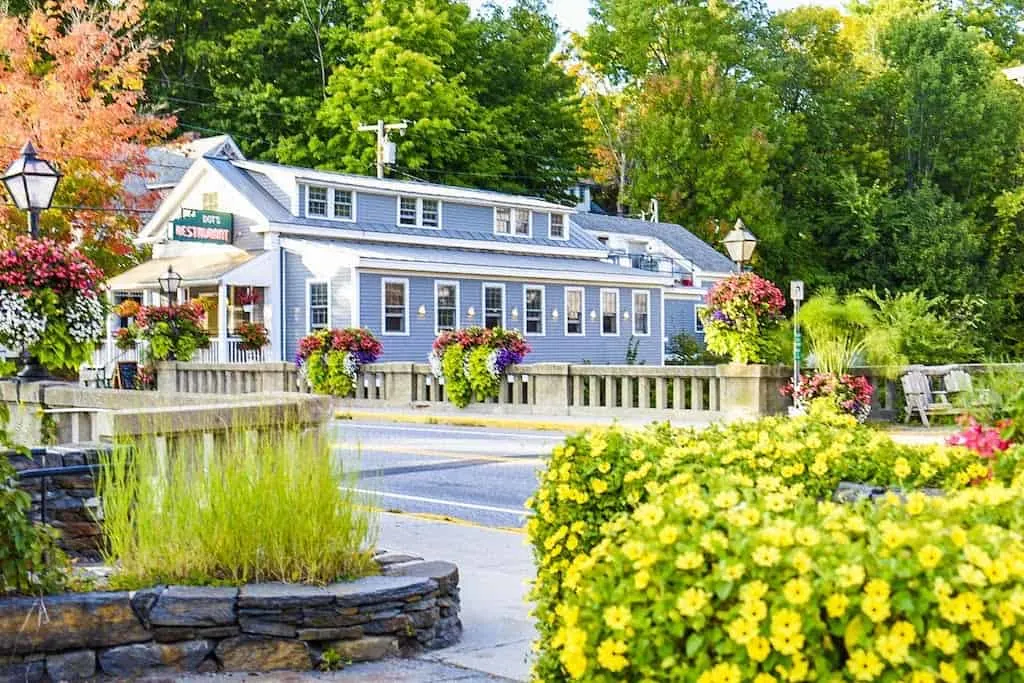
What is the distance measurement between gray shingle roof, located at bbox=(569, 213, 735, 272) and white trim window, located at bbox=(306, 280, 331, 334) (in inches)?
601

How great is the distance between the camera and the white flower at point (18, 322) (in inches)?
450

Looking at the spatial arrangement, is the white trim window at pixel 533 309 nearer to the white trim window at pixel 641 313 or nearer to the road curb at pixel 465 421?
the white trim window at pixel 641 313

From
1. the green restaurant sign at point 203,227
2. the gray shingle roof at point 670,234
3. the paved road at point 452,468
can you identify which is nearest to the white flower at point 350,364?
the paved road at point 452,468

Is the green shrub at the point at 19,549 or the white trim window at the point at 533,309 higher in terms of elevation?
the white trim window at the point at 533,309

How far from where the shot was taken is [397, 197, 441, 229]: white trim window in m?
38.3

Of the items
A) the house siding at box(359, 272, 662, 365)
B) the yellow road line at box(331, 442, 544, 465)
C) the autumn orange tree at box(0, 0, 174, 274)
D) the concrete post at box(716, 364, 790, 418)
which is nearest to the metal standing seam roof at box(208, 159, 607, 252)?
the house siding at box(359, 272, 662, 365)

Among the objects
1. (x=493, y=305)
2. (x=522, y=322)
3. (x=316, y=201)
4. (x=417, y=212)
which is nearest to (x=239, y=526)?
(x=316, y=201)

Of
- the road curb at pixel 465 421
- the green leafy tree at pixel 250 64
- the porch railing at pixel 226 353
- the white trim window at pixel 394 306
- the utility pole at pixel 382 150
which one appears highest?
the green leafy tree at pixel 250 64

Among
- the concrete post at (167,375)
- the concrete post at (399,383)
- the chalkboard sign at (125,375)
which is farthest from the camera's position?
the chalkboard sign at (125,375)

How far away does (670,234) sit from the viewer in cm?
5141

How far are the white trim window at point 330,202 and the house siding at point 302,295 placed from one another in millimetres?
2161

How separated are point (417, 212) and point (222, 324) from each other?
7721 millimetres

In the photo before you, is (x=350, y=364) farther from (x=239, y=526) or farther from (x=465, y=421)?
(x=239, y=526)

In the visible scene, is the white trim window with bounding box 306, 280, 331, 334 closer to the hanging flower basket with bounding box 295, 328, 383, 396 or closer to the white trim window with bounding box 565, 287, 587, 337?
the hanging flower basket with bounding box 295, 328, 383, 396
